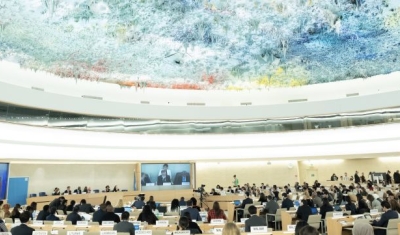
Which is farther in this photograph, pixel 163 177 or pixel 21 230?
pixel 163 177

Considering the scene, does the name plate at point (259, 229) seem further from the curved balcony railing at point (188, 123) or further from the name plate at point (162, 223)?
the curved balcony railing at point (188, 123)

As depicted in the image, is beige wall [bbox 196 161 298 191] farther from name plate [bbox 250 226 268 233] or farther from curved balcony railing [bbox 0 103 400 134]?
name plate [bbox 250 226 268 233]

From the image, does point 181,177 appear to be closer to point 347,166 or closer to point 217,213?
point 347,166

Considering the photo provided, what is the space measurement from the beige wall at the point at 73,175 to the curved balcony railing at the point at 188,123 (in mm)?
4745

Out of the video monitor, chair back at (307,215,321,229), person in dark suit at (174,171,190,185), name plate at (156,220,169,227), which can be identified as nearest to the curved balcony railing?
the video monitor

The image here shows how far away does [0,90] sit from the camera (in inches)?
430

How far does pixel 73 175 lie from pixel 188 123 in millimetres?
7092

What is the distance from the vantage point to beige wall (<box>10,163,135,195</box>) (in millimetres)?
16797

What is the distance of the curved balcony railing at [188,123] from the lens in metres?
12.6

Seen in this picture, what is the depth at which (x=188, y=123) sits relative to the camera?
17.5 metres

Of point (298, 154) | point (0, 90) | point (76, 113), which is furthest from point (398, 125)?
point (0, 90)

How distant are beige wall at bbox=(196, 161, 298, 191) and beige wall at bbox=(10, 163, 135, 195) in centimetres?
527

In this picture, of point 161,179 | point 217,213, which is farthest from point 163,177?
point 217,213

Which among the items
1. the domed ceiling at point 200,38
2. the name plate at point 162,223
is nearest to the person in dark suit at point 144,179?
the domed ceiling at point 200,38
